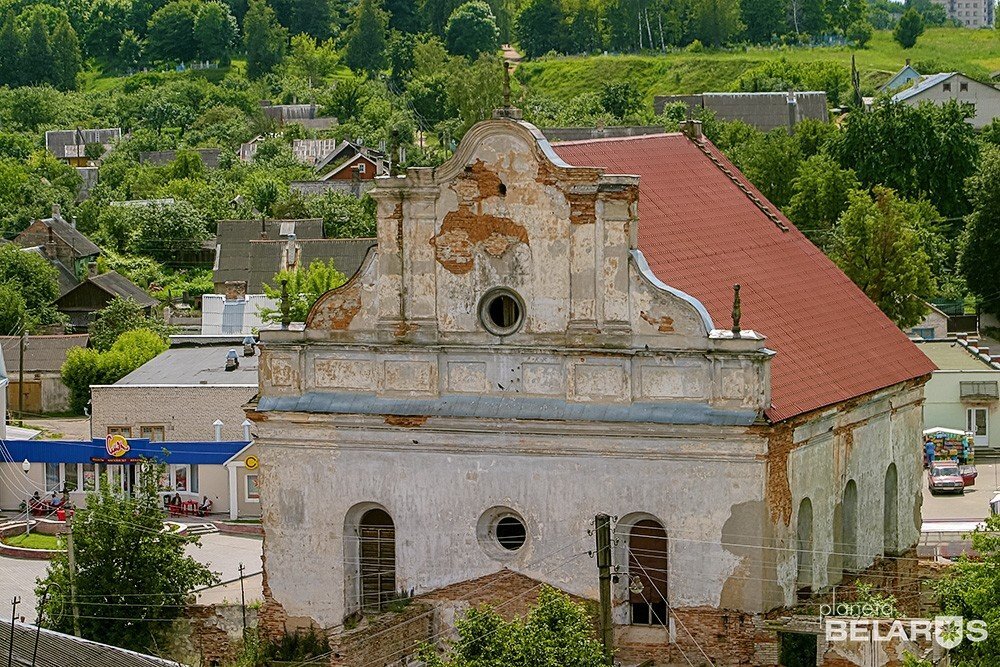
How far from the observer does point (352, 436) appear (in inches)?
1468

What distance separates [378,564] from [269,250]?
1981 inches

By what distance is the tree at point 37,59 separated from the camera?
19112 cm

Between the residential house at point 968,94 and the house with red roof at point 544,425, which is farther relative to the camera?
the residential house at point 968,94

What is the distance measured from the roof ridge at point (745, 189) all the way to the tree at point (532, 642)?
492 inches

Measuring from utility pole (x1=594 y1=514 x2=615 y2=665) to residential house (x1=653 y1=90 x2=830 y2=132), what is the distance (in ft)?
289

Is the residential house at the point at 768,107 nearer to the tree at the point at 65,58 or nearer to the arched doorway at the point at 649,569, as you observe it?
the tree at the point at 65,58

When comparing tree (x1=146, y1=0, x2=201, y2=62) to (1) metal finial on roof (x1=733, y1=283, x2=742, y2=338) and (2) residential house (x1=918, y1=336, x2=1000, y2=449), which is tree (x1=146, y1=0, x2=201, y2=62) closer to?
(2) residential house (x1=918, y1=336, x2=1000, y2=449)

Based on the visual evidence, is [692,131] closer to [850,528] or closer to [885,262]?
[850,528]

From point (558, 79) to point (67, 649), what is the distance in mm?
132019

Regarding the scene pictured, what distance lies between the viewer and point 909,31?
566ft

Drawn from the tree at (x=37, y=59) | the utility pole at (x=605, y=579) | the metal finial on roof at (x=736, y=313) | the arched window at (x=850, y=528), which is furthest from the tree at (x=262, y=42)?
the utility pole at (x=605, y=579)

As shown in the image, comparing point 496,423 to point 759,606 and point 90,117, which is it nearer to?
point 759,606

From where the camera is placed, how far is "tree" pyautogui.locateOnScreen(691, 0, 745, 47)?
17312 cm

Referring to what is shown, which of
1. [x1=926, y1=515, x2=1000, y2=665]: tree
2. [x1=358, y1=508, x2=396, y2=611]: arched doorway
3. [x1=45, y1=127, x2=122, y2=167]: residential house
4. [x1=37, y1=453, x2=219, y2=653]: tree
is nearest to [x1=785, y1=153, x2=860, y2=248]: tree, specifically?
[x1=37, y1=453, x2=219, y2=653]: tree
